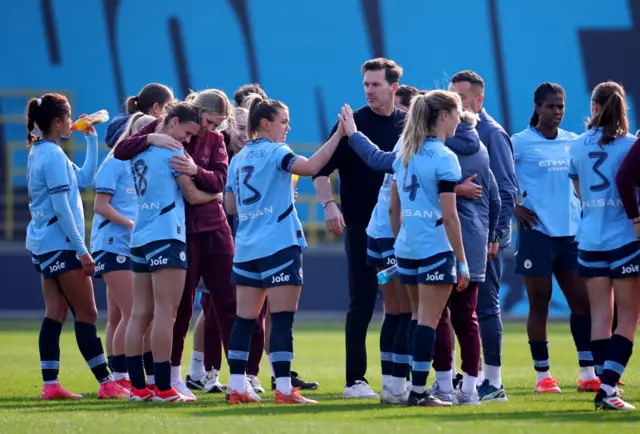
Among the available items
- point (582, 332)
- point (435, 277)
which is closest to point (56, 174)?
point (435, 277)

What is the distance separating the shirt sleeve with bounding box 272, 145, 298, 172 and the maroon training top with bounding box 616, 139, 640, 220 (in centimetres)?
187

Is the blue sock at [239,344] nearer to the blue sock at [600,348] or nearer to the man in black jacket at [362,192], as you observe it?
the man in black jacket at [362,192]

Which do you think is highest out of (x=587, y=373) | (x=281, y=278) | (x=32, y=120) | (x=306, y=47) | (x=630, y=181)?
(x=306, y=47)

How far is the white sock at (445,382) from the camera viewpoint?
7680mm

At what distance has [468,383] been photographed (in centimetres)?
772

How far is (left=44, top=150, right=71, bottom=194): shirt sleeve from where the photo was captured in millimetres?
8453

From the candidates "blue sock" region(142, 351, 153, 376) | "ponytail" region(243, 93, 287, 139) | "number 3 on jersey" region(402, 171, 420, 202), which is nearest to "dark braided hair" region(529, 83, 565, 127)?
"number 3 on jersey" region(402, 171, 420, 202)

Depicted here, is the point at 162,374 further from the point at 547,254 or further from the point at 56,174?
the point at 547,254

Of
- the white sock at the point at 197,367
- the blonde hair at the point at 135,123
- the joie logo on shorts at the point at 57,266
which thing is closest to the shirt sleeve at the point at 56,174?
the blonde hair at the point at 135,123

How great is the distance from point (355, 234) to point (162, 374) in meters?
1.62

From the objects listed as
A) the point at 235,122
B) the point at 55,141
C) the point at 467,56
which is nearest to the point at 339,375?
the point at 235,122

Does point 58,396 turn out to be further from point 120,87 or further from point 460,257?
point 120,87

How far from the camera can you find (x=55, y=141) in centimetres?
865

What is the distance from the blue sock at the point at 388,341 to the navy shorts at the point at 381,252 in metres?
0.33
